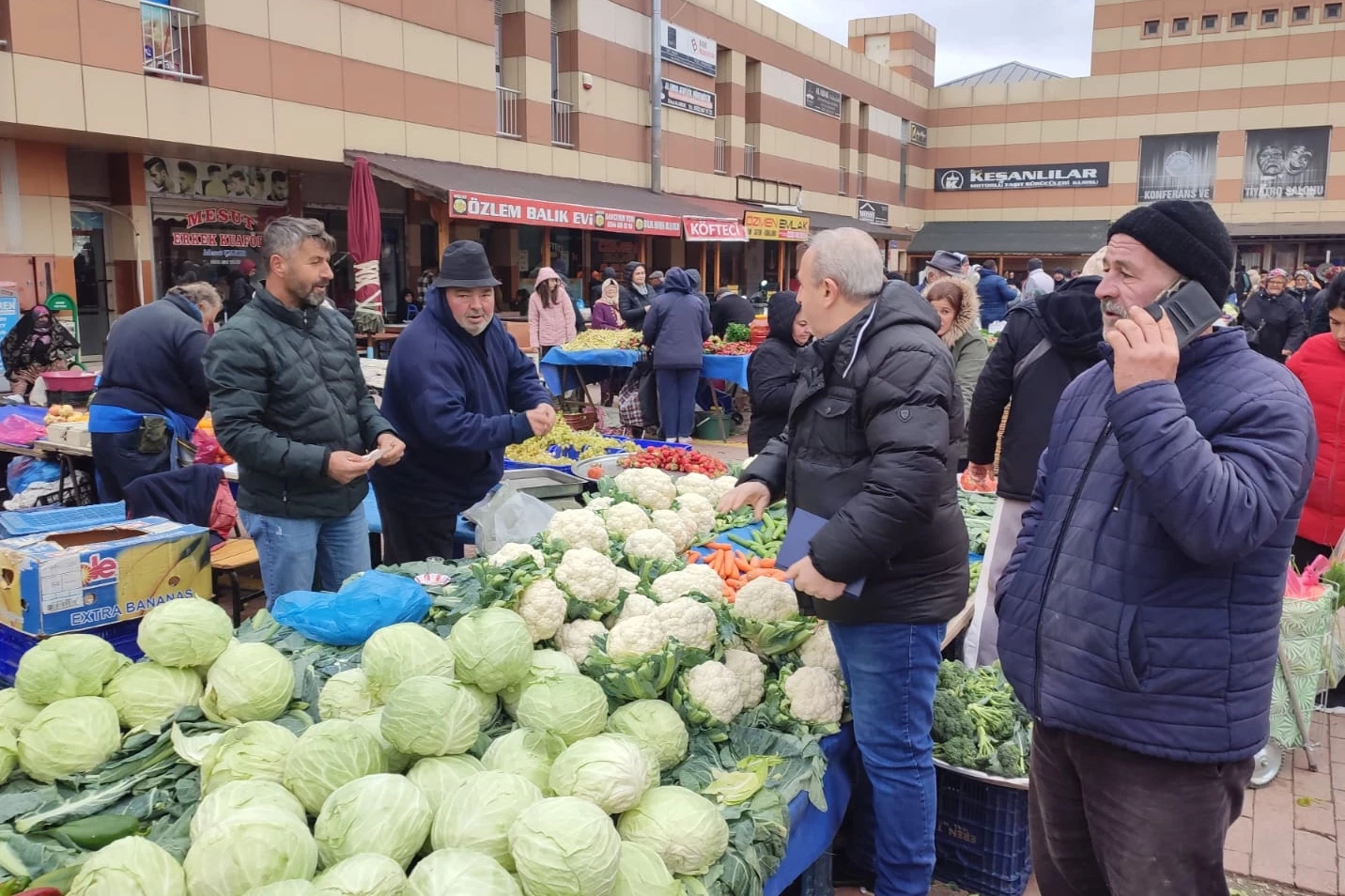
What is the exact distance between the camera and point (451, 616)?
3.09m

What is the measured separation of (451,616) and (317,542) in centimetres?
122

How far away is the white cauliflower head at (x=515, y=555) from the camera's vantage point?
322 cm

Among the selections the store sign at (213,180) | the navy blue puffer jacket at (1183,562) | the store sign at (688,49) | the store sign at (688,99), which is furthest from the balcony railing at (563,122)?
the navy blue puffer jacket at (1183,562)

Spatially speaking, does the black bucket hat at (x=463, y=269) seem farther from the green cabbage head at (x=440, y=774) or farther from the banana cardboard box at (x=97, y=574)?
the green cabbage head at (x=440, y=774)

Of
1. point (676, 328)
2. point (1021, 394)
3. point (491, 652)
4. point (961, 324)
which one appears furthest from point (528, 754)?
point (676, 328)

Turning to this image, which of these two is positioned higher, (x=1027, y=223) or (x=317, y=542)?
(x=1027, y=223)

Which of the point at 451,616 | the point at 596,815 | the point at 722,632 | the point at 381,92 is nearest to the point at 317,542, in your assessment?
the point at 451,616

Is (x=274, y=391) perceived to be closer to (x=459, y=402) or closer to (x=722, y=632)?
(x=459, y=402)

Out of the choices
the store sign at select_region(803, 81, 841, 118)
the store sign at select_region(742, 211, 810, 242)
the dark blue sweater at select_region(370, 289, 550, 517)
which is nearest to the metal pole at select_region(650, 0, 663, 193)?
the store sign at select_region(742, 211, 810, 242)

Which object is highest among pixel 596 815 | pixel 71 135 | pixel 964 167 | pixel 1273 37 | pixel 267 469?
pixel 1273 37

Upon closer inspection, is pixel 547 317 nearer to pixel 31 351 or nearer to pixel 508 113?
pixel 31 351

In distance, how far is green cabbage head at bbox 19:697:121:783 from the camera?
233 cm

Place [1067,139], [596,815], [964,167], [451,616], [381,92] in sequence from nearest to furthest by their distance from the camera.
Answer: [596,815], [451,616], [381,92], [1067,139], [964,167]

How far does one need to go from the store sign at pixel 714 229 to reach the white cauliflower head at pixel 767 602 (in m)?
16.8
